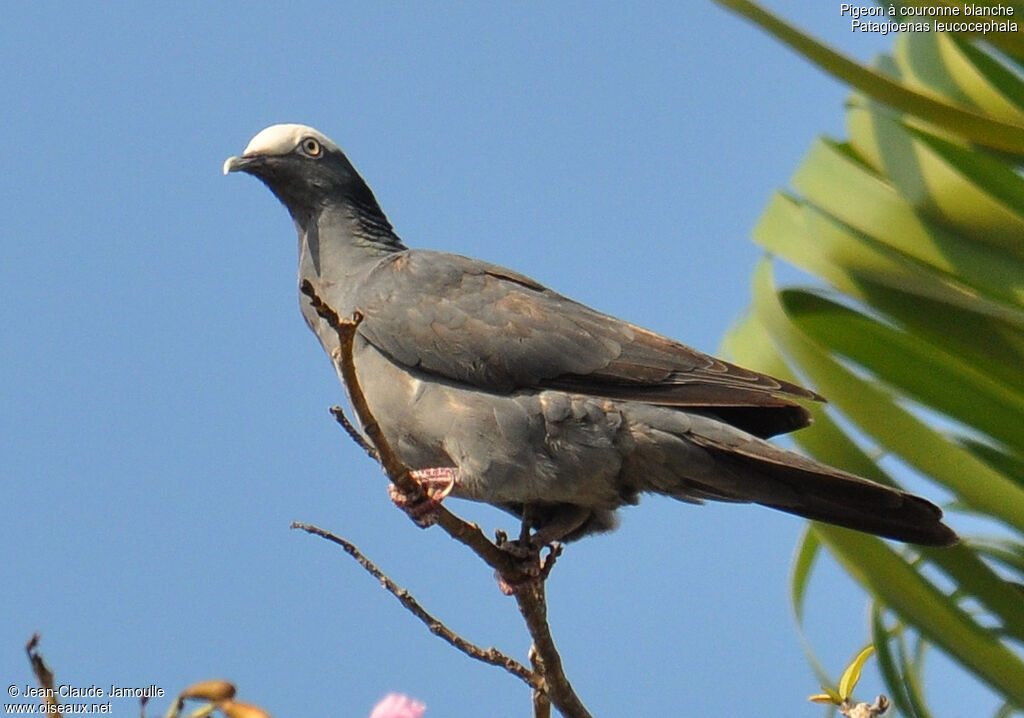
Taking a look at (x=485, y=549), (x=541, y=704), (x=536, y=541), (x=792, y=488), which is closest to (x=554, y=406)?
(x=536, y=541)

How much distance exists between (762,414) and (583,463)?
1.94 ft

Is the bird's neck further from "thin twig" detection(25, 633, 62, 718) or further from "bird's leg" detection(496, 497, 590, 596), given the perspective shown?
"thin twig" detection(25, 633, 62, 718)

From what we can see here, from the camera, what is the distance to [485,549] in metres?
3.43

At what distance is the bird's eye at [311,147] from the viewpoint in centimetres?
486

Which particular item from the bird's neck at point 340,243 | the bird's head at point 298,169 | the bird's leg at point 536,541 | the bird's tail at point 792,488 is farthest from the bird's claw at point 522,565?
the bird's head at point 298,169

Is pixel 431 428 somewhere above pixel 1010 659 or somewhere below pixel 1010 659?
above

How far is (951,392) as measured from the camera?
3160 millimetres

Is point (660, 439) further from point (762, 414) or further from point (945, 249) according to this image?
point (945, 249)

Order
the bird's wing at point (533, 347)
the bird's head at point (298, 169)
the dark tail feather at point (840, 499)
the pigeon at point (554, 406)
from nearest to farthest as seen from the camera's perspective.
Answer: the dark tail feather at point (840, 499)
the pigeon at point (554, 406)
the bird's wing at point (533, 347)
the bird's head at point (298, 169)

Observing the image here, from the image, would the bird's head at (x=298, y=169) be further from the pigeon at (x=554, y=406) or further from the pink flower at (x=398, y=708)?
the pink flower at (x=398, y=708)

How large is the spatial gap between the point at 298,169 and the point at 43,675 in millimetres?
3606

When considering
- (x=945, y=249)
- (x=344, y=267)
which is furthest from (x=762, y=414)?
(x=344, y=267)

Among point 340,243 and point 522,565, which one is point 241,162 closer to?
point 340,243

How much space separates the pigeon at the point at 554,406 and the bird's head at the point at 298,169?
600 millimetres
